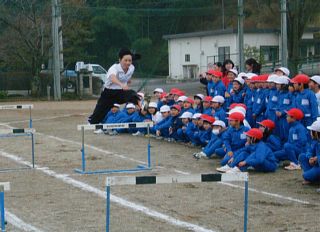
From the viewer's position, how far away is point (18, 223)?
841cm

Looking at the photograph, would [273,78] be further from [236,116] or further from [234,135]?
[234,135]

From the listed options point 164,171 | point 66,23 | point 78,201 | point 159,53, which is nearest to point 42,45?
point 66,23

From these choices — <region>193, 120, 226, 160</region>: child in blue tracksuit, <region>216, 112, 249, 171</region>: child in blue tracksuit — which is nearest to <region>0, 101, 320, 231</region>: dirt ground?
<region>193, 120, 226, 160</region>: child in blue tracksuit

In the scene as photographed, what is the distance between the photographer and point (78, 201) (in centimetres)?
972

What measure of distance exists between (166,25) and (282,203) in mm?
43879

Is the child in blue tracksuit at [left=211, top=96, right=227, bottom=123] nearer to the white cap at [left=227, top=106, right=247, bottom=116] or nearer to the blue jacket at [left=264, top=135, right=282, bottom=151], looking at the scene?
the white cap at [left=227, top=106, right=247, bottom=116]

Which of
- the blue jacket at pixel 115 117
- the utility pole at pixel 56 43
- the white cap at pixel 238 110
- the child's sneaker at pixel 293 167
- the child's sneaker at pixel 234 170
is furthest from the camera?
the utility pole at pixel 56 43

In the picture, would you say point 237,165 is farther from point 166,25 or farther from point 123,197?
point 166,25

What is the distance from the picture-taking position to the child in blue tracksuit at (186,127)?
51.7ft

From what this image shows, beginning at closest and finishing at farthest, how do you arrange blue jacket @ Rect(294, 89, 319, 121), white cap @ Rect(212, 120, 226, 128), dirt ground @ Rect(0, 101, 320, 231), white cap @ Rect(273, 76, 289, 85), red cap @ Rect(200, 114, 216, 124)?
1. dirt ground @ Rect(0, 101, 320, 231)
2. blue jacket @ Rect(294, 89, 319, 121)
3. white cap @ Rect(273, 76, 289, 85)
4. white cap @ Rect(212, 120, 226, 128)
5. red cap @ Rect(200, 114, 216, 124)

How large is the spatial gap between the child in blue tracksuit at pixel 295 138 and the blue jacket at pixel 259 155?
2.06 ft

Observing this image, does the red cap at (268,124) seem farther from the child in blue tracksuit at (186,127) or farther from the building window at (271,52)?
the building window at (271,52)

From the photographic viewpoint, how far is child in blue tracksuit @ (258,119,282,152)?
1296cm

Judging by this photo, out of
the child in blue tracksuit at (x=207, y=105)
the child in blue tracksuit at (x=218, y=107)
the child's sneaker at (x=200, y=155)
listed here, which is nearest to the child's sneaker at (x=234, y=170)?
the child's sneaker at (x=200, y=155)
